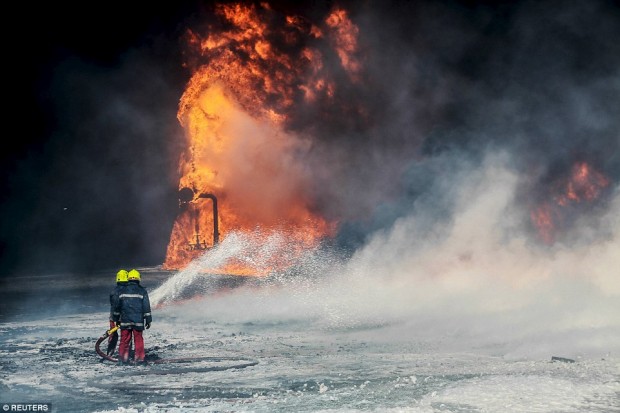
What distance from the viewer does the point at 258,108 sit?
31.2 metres

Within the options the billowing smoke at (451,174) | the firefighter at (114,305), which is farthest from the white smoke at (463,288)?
the firefighter at (114,305)

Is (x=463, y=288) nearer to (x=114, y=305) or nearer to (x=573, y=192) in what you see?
(x=573, y=192)

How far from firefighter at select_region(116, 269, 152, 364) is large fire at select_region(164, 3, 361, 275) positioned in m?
18.3

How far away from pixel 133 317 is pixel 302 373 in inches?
142

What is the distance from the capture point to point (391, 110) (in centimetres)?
3147

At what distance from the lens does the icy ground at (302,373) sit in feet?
30.0

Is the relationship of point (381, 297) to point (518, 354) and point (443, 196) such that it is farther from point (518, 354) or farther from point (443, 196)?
point (518, 354)

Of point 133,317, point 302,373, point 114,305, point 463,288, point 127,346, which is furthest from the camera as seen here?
point 463,288

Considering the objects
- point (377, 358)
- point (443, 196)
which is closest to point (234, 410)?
point (377, 358)

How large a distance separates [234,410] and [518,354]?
582 centimetres

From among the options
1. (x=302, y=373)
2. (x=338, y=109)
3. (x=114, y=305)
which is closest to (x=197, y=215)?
(x=338, y=109)

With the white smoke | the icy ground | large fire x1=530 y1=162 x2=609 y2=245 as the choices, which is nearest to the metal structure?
the white smoke

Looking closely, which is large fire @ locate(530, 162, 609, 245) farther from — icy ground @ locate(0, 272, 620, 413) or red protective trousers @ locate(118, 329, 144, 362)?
red protective trousers @ locate(118, 329, 144, 362)

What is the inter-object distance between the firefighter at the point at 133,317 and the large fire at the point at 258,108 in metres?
18.3
